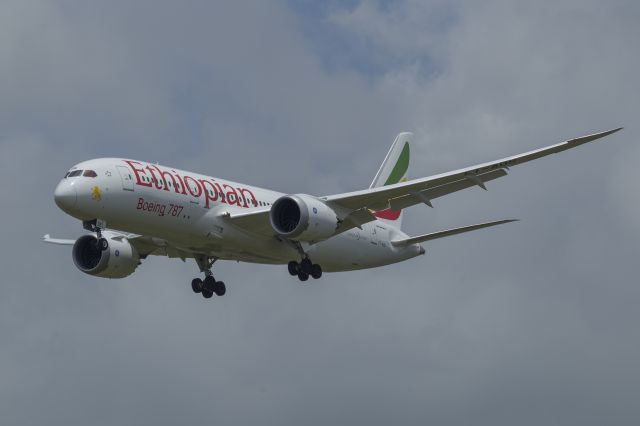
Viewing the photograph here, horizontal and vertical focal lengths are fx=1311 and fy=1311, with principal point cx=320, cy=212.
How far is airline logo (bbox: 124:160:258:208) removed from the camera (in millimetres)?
48719

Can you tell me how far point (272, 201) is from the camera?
54000mm

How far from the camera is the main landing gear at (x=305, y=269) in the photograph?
172 feet

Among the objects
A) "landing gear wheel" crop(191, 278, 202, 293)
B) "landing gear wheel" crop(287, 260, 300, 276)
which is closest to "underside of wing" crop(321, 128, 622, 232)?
"landing gear wheel" crop(287, 260, 300, 276)

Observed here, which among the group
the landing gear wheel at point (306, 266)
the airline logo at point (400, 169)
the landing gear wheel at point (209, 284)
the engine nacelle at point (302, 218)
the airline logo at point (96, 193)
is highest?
the airline logo at point (400, 169)

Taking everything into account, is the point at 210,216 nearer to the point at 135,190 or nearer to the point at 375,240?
the point at 135,190

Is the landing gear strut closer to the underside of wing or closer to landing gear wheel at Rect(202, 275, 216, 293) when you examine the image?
landing gear wheel at Rect(202, 275, 216, 293)

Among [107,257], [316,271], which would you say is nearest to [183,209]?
[107,257]

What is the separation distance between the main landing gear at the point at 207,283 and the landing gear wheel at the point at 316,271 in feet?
16.5

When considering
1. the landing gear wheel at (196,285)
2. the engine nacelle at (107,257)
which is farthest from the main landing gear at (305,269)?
the engine nacelle at (107,257)

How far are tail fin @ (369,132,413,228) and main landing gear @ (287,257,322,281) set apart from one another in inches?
356

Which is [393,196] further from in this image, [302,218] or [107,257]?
[107,257]

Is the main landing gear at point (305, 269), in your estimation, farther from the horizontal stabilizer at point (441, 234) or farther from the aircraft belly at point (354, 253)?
the horizontal stabilizer at point (441, 234)

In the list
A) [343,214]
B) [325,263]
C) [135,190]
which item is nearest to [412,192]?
[343,214]

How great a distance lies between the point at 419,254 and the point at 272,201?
8.44 meters
